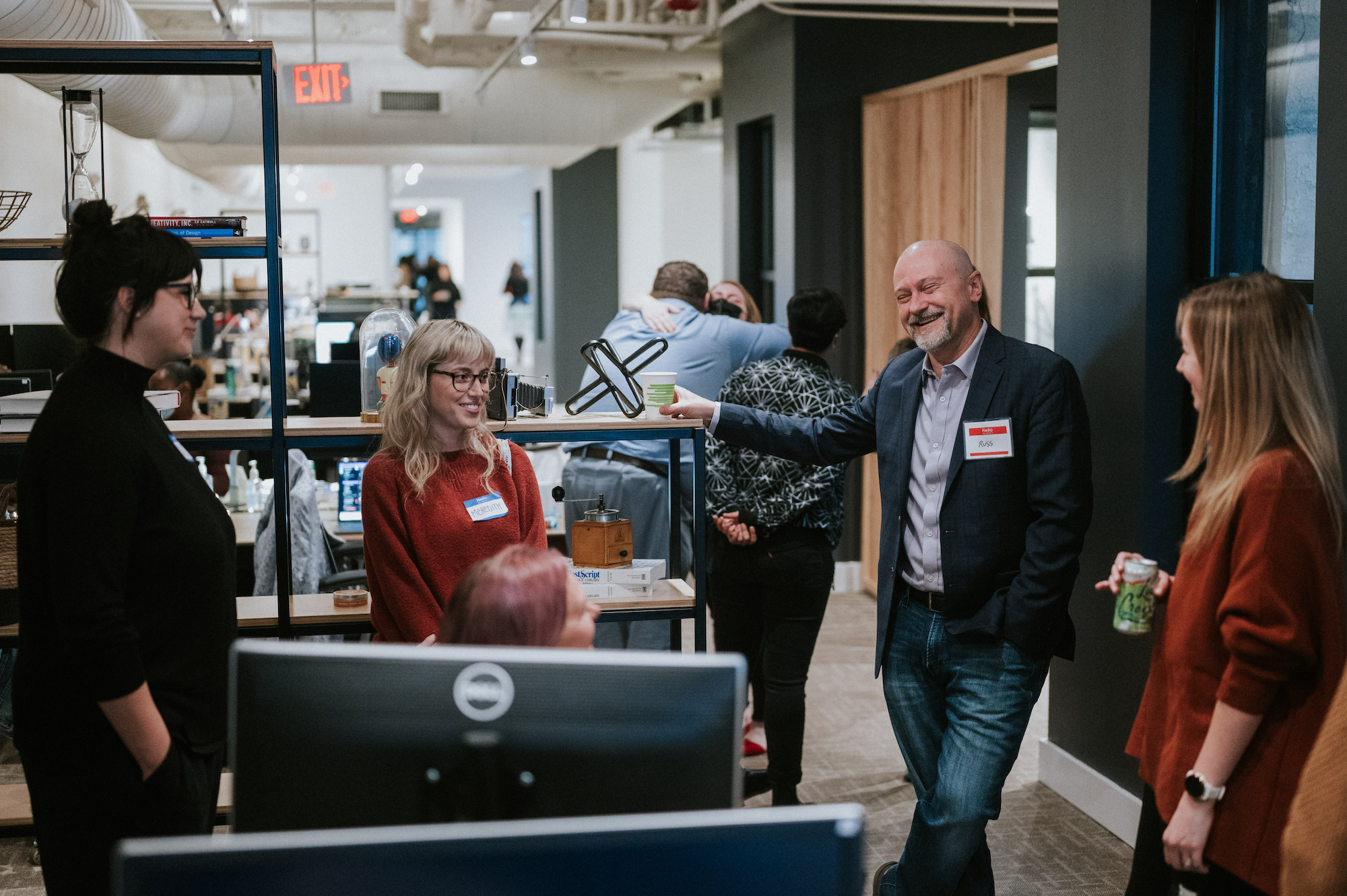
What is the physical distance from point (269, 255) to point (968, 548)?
66.2 inches

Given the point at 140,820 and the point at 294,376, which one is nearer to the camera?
the point at 140,820

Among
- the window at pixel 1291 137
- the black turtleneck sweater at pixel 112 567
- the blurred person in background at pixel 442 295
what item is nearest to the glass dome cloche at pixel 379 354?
the black turtleneck sweater at pixel 112 567

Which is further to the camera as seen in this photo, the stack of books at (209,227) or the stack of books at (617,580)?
the stack of books at (617,580)

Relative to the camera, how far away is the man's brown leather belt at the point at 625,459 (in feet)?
13.3

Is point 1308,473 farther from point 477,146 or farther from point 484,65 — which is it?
point 477,146

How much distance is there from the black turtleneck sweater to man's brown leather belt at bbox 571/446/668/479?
2.27 m

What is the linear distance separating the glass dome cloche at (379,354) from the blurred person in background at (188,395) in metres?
1.52

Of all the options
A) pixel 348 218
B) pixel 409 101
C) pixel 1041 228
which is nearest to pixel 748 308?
pixel 1041 228

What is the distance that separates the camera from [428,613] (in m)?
2.45

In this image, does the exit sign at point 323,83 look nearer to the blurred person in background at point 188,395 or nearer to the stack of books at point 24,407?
the blurred person in background at point 188,395

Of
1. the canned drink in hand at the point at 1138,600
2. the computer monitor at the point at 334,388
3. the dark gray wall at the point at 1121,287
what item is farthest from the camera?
the computer monitor at the point at 334,388

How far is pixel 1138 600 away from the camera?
1892 mm

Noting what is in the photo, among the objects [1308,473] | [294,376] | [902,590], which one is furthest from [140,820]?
[294,376]

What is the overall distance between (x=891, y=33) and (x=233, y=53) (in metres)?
4.53
